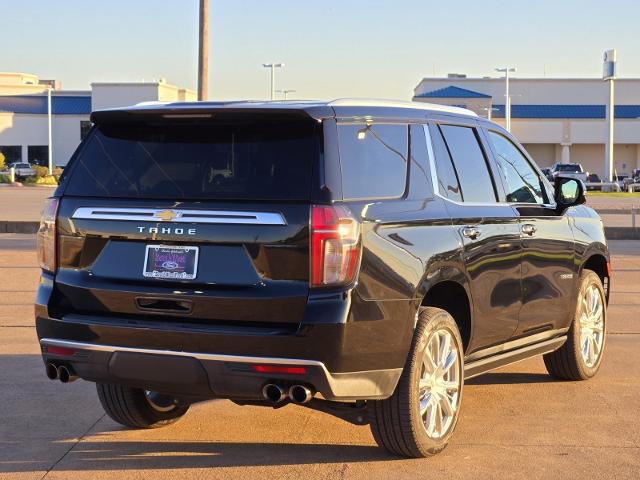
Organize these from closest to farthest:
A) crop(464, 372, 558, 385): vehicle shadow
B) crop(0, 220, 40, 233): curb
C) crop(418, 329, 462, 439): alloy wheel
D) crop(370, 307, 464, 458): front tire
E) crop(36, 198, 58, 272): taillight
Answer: crop(370, 307, 464, 458): front tire → crop(36, 198, 58, 272): taillight → crop(418, 329, 462, 439): alloy wheel → crop(464, 372, 558, 385): vehicle shadow → crop(0, 220, 40, 233): curb

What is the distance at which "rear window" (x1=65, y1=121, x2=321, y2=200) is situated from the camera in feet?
19.2

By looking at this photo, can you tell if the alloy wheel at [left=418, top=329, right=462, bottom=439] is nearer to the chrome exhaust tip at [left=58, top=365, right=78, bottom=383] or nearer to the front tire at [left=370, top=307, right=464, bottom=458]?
the front tire at [left=370, top=307, right=464, bottom=458]

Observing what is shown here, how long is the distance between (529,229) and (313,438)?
2018mm

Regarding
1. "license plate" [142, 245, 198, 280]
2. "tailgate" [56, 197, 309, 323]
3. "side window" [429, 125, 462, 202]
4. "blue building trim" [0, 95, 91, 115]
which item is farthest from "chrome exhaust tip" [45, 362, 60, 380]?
"blue building trim" [0, 95, 91, 115]

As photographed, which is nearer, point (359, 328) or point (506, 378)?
point (359, 328)

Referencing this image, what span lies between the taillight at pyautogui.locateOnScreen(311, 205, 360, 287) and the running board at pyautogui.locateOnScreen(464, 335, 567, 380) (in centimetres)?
161

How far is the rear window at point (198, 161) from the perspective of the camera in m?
5.85

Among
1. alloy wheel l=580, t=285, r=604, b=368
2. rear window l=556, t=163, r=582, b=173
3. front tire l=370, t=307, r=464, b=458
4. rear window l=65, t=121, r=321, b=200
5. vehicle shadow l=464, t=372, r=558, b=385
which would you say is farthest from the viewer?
rear window l=556, t=163, r=582, b=173

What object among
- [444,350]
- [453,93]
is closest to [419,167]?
[444,350]

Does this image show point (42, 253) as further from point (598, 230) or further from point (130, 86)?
point (130, 86)

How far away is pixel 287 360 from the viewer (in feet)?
18.6

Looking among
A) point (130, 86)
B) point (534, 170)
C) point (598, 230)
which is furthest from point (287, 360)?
point (130, 86)

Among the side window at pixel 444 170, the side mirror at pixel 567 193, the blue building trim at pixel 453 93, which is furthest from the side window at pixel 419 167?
the blue building trim at pixel 453 93

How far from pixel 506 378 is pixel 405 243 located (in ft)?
10.3
